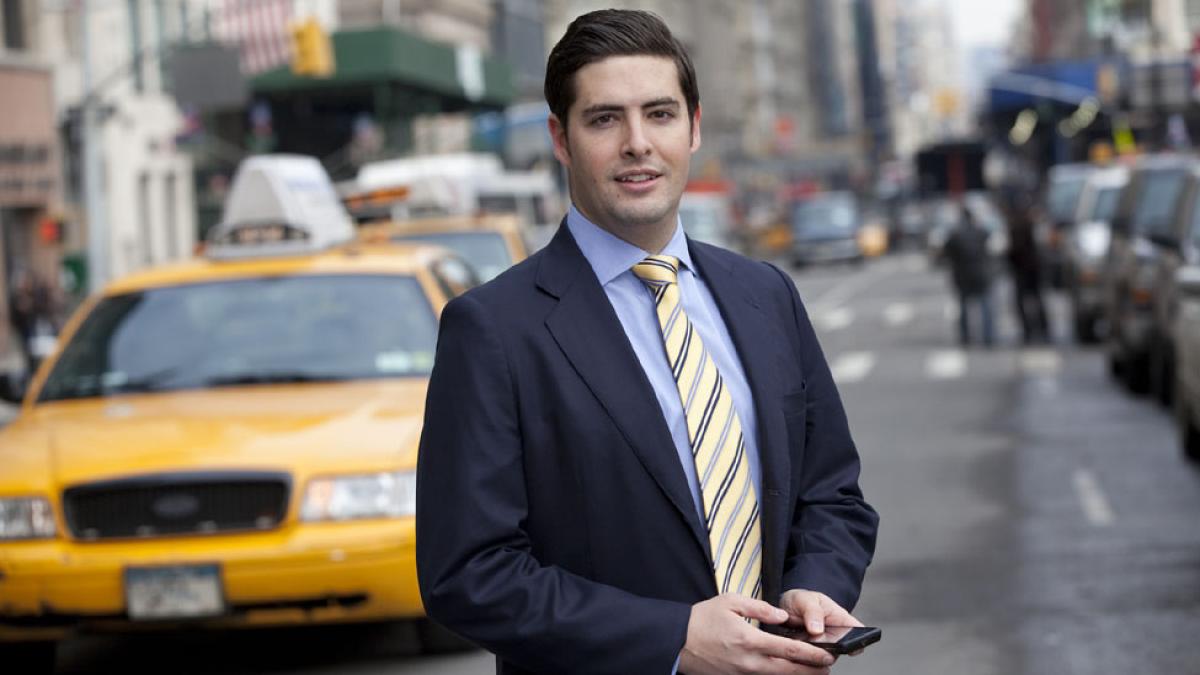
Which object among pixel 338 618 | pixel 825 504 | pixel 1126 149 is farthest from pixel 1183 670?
pixel 1126 149

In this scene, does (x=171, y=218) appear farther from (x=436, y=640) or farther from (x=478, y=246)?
(x=436, y=640)

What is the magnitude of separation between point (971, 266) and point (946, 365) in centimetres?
242

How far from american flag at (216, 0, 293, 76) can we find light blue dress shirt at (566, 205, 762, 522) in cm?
4296

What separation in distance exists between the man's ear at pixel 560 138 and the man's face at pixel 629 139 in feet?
0.08

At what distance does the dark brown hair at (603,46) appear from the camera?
10.6 feet

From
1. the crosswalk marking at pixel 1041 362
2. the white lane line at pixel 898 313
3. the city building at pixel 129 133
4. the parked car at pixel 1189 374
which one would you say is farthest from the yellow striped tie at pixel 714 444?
the city building at pixel 129 133

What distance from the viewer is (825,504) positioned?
11.3 feet

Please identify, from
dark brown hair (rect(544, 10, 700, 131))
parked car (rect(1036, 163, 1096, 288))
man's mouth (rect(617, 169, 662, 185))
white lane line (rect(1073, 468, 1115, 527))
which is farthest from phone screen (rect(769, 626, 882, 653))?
parked car (rect(1036, 163, 1096, 288))

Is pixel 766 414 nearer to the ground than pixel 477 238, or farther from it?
farther from it

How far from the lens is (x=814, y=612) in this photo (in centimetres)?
314

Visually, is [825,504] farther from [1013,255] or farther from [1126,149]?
[1126,149]

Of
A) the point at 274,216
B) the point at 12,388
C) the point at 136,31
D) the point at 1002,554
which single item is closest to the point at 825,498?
Result: the point at 12,388

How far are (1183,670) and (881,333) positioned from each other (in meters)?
22.7

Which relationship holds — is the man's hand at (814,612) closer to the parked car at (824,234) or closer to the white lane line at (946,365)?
the white lane line at (946,365)
